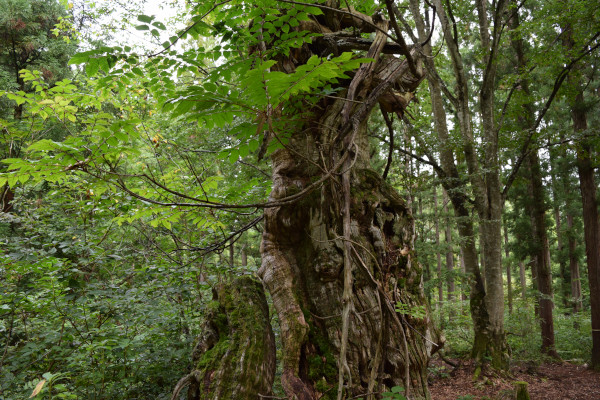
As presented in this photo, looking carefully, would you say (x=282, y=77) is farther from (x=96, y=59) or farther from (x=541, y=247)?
(x=541, y=247)

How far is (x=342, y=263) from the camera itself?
2.23 m

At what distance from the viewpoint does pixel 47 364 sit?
3.83 meters

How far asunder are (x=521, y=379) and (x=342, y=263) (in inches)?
291

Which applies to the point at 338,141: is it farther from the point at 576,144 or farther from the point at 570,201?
the point at 570,201

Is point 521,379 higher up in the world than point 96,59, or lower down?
lower down

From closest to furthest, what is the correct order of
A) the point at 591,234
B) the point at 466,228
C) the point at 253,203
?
1. the point at 253,203
2. the point at 466,228
3. the point at 591,234

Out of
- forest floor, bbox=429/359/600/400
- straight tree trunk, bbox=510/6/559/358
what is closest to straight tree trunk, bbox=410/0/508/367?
forest floor, bbox=429/359/600/400

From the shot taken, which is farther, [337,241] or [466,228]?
[466,228]

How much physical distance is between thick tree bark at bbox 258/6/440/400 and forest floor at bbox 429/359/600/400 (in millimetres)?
4297

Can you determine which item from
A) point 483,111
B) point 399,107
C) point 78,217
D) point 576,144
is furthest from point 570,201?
point 78,217

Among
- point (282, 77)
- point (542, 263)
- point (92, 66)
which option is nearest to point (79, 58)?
point (92, 66)

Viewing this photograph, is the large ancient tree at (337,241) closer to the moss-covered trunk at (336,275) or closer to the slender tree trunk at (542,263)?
the moss-covered trunk at (336,275)

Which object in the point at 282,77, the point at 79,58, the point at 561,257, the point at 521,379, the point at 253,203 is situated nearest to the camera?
the point at 282,77

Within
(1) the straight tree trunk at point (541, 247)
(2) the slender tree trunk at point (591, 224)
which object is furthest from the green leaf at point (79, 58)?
(1) the straight tree trunk at point (541, 247)
